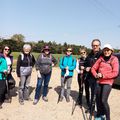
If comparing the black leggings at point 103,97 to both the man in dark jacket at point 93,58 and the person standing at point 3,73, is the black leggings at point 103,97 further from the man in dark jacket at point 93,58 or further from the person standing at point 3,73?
the person standing at point 3,73

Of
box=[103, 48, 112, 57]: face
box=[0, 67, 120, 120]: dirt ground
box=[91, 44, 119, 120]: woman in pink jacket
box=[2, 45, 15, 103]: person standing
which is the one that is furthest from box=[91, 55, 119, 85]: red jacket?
box=[2, 45, 15, 103]: person standing

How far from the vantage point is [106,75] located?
6855 millimetres

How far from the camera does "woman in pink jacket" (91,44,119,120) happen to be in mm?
6852

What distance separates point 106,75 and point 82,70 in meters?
1.83

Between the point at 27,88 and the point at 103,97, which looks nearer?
the point at 103,97

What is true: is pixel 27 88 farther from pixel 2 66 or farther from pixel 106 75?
pixel 106 75

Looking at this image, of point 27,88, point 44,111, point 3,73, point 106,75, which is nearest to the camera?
point 106,75

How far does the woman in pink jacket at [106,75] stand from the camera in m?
6.85

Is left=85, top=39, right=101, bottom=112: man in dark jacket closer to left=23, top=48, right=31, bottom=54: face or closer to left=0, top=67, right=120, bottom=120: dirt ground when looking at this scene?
left=0, top=67, right=120, bottom=120: dirt ground

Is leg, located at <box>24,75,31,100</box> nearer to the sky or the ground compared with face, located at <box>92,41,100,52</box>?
nearer to the ground

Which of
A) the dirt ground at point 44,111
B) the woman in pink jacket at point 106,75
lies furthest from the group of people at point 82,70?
the dirt ground at point 44,111

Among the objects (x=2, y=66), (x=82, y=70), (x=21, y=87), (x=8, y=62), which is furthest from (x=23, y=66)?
(x=82, y=70)

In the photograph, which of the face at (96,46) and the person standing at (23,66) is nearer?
the face at (96,46)

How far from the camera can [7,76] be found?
31.1ft
